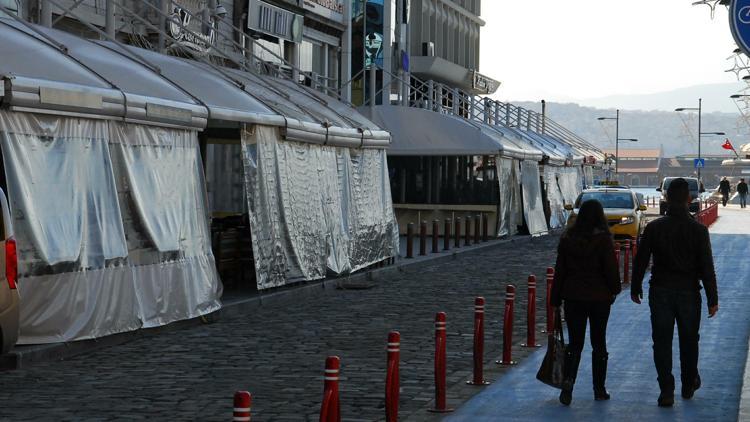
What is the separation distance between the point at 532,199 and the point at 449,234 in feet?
30.5

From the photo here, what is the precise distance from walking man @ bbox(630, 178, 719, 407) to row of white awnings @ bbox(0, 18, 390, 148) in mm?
6361

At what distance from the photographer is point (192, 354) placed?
14.9m

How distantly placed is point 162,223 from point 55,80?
293cm

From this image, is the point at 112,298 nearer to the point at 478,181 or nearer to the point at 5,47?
the point at 5,47

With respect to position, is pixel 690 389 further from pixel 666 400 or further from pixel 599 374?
pixel 599 374

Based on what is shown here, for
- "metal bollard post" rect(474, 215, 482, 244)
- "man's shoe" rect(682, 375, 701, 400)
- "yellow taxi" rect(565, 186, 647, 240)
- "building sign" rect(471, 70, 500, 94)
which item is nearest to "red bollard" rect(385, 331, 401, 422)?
"man's shoe" rect(682, 375, 701, 400)

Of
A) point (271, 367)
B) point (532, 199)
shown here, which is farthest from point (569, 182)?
point (271, 367)

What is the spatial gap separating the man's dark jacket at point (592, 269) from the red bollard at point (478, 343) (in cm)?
98

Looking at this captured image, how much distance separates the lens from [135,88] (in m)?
16.7

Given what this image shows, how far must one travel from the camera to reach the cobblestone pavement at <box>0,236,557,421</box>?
1134 cm

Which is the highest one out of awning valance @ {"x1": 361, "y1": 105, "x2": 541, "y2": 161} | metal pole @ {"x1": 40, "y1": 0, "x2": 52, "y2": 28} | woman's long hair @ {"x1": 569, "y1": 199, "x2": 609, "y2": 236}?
metal pole @ {"x1": 40, "y1": 0, "x2": 52, "y2": 28}

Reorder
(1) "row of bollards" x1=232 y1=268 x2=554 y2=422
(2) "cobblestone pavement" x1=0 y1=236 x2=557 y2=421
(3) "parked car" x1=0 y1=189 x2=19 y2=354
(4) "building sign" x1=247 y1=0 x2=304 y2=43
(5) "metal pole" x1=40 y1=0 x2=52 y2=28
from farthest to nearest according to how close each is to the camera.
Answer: (4) "building sign" x1=247 y1=0 x2=304 y2=43 < (5) "metal pole" x1=40 y1=0 x2=52 y2=28 < (3) "parked car" x1=0 y1=189 x2=19 y2=354 < (2) "cobblestone pavement" x1=0 y1=236 x2=557 y2=421 < (1) "row of bollards" x1=232 y1=268 x2=554 y2=422

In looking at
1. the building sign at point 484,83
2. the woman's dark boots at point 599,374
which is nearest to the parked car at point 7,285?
the woman's dark boots at point 599,374

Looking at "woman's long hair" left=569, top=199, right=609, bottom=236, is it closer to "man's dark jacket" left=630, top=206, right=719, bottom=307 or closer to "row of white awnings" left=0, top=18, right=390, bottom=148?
"man's dark jacket" left=630, top=206, right=719, bottom=307
